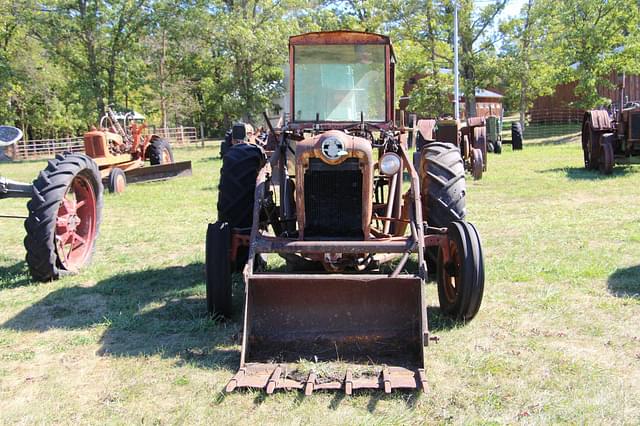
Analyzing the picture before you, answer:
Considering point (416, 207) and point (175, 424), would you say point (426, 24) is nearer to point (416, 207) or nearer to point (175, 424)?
point (416, 207)

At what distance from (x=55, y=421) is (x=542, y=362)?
309 centimetres

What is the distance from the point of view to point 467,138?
50.2ft

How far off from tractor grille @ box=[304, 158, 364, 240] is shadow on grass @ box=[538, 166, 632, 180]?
10220mm

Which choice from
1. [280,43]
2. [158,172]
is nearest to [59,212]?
[158,172]

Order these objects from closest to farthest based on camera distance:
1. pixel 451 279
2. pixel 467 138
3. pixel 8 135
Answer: pixel 451 279, pixel 8 135, pixel 467 138

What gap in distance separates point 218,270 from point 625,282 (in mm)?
3821

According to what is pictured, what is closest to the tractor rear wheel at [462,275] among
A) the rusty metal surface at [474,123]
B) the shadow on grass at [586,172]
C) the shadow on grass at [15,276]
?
the shadow on grass at [15,276]

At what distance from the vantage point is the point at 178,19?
29.7m

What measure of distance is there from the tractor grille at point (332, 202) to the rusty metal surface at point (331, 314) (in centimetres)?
67

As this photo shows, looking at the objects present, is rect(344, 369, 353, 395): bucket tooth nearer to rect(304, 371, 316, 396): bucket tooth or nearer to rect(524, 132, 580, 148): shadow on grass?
rect(304, 371, 316, 396): bucket tooth

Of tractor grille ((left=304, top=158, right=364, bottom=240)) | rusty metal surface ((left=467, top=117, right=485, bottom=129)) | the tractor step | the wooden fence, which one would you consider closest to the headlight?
tractor grille ((left=304, top=158, right=364, bottom=240))

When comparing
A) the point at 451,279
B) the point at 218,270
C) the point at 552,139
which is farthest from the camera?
the point at 552,139

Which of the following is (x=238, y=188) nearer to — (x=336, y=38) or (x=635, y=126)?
(x=336, y=38)

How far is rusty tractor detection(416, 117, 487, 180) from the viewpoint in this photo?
14.0 meters
